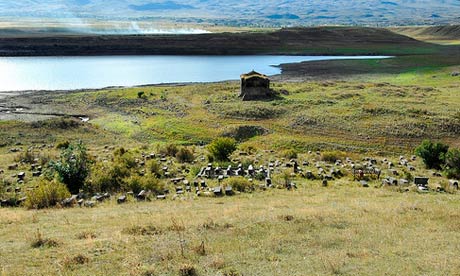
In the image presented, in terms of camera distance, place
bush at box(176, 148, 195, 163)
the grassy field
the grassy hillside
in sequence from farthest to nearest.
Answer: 1. the grassy hillside
2. bush at box(176, 148, 195, 163)
3. the grassy field

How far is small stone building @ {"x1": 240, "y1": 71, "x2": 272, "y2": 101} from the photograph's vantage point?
5025 centimetres

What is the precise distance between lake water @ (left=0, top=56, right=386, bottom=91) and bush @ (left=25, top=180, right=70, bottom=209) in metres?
56.7

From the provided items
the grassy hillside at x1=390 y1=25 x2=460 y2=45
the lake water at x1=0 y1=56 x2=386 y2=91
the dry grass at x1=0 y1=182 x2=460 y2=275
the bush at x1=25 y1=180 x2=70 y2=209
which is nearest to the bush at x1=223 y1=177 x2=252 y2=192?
the dry grass at x1=0 y1=182 x2=460 y2=275

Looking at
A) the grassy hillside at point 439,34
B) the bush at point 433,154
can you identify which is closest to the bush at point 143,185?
the bush at point 433,154

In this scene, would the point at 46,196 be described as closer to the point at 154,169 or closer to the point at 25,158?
the point at 154,169

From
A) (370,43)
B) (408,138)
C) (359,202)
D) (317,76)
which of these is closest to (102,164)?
(359,202)

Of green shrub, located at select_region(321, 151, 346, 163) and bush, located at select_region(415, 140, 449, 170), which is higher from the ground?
bush, located at select_region(415, 140, 449, 170)

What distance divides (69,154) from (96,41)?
110 m

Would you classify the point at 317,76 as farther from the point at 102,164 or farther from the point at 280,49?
the point at 102,164

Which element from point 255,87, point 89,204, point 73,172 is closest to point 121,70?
point 255,87

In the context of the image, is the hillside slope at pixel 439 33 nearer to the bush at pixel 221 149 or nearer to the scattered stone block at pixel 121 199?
the bush at pixel 221 149

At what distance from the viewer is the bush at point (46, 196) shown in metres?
19.4

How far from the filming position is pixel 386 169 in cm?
2764

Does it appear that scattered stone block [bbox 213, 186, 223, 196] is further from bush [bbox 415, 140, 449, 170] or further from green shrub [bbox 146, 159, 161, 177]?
bush [bbox 415, 140, 449, 170]
